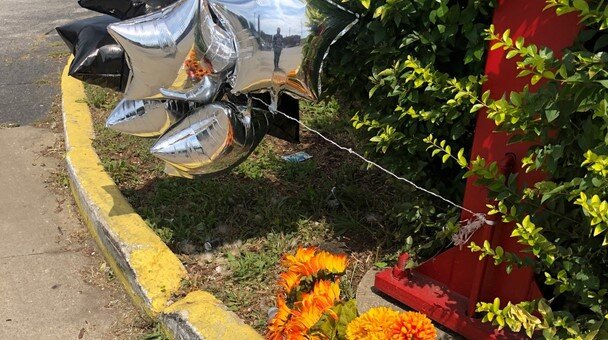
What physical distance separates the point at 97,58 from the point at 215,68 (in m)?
0.75

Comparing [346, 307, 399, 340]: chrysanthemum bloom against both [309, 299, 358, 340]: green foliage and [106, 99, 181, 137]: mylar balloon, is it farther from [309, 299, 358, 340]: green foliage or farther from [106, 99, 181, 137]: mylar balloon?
[106, 99, 181, 137]: mylar balloon

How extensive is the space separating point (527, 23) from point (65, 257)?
276 centimetres

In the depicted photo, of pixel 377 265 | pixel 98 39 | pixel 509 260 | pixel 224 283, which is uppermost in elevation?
pixel 98 39

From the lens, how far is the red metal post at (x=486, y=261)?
212 centimetres

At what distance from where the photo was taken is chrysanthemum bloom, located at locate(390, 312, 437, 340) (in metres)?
2.06

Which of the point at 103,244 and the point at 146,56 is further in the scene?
the point at 103,244

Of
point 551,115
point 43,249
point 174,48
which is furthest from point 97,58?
point 551,115

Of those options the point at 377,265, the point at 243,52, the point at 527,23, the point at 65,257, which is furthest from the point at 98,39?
the point at 527,23

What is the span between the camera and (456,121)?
8.30 feet

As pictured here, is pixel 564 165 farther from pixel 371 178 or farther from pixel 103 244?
pixel 103 244

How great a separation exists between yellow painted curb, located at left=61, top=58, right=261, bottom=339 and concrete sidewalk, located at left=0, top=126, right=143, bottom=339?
11 centimetres

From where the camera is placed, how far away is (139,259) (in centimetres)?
324

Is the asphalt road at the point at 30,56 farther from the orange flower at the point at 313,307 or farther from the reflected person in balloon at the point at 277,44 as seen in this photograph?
the orange flower at the point at 313,307

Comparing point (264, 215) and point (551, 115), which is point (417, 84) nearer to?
point (551, 115)
